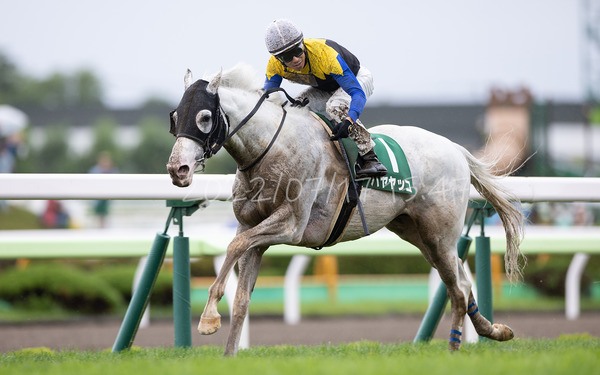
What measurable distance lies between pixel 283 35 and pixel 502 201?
203 cm

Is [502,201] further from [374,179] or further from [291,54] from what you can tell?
[291,54]

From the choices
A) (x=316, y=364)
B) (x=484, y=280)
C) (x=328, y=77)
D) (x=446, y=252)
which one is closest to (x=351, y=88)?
(x=328, y=77)

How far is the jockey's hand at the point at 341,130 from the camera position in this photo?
4332mm

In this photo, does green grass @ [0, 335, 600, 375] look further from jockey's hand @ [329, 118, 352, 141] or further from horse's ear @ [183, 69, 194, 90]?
horse's ear @ [183, 69, 194, 90]

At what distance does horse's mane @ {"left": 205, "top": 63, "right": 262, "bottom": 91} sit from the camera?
4234 millimetres

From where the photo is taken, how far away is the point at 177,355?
4398 mm

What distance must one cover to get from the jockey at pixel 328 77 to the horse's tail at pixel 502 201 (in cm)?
105

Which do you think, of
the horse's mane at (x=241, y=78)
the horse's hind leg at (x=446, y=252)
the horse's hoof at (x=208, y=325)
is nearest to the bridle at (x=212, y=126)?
the horse's mane at (x=241, y=78)

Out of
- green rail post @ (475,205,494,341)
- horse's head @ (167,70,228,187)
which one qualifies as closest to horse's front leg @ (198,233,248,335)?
horse's head @ (167,70,228,187)

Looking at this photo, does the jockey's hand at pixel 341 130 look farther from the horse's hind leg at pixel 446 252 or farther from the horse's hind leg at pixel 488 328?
the horse's hind leg at pixel 488 328

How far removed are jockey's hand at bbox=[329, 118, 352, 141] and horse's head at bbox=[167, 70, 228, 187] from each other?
680 mm

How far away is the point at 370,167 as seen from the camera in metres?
4.50

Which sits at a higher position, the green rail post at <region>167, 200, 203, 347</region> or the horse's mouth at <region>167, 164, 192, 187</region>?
the horse's mouth at <region>167, 164, 192, 187</region>

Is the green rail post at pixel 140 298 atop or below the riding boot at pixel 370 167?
below
